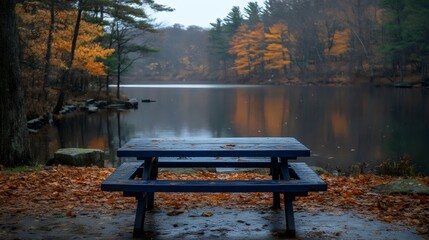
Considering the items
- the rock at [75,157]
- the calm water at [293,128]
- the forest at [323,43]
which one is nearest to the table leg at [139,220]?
the rock at [75,157]

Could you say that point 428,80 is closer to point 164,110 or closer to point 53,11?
point 164,110

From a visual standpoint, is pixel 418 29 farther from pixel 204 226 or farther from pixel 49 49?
pixel 204 226

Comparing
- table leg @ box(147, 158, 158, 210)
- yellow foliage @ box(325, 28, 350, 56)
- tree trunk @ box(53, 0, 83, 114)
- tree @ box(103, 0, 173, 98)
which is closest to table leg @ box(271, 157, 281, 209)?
table leg @ box(147, 158, 158, 210)

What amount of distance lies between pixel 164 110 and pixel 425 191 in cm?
2307

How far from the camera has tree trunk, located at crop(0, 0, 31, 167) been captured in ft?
22.4

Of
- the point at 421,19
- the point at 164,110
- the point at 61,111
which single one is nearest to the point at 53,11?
the point at 61,111

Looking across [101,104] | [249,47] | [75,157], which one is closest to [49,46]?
[101,104]

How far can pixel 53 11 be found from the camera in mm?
20922

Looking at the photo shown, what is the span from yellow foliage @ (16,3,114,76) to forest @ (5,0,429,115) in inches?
2.1

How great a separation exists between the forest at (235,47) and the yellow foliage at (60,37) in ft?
0.17

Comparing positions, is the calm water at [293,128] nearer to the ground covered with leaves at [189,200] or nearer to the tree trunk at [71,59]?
the tree trunk at [71,59]

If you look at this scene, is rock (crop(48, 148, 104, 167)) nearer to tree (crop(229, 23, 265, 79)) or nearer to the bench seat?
the bench seat

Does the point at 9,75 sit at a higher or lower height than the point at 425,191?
higher

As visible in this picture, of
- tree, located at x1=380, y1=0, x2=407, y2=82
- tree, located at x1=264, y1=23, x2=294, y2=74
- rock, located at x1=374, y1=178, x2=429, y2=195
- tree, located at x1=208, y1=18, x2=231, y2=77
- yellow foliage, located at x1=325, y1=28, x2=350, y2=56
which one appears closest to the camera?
rock, located at x1=374, y1=178, x2=429, y2=195
